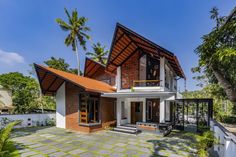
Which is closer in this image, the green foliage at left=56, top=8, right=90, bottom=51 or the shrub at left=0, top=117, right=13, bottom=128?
the shrub at left=0, top=117, right=13, bottom=128

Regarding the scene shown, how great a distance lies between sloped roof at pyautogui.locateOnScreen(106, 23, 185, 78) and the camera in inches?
461

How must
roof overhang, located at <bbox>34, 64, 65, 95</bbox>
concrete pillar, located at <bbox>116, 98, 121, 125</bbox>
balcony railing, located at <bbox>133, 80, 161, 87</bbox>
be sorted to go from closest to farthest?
roof overhang, located at <bbox>34, 64, 65, 95</bbox>
balcony railing, located at <bbox>133, 80, 161, 87</bbox>
concrete pillar, located at <bbox>116, 98, 121, 125</bbox>

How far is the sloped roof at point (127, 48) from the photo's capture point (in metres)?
11.7

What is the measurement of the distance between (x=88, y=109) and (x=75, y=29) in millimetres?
18528

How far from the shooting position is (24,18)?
16719 mm

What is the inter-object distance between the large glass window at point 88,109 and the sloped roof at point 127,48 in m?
3.82

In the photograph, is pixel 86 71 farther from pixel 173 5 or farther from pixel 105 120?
pixel 173 5

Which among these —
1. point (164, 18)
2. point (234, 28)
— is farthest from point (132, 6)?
point (234, 28)

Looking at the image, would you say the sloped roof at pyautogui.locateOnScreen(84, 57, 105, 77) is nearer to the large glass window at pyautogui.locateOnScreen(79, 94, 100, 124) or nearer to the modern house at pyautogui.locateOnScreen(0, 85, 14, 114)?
the large glass window at pyautogui.locateOnScreen(79, 94, 100, 124)

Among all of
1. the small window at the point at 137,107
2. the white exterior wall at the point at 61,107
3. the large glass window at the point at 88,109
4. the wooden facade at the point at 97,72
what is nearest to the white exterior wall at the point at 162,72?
the small window at the point at 137,107

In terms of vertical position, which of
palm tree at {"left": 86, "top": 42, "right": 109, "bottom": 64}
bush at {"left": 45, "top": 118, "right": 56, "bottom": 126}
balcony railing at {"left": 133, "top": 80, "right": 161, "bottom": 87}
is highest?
palm tree at {"left": 86, "top": 42, "right": 109, "bottom": 64}

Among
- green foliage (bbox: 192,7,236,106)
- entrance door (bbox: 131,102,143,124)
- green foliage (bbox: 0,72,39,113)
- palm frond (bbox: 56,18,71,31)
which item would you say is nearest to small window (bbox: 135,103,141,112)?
entrance door (bbox: 131,102,143,124)

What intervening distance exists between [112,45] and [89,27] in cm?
1700

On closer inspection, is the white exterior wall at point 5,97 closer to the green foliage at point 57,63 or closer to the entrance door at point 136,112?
the green foliage at point 57,63
